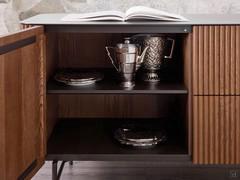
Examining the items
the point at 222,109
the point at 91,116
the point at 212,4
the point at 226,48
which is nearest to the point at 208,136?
the point at 222,109

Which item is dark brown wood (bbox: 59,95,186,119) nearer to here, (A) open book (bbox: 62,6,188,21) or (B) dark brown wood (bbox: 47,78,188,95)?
(B) dark brown wood (bbox: 47,78,188,95)

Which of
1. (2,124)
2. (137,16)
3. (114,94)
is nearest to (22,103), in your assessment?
(2,124)

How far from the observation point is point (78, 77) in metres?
1.34

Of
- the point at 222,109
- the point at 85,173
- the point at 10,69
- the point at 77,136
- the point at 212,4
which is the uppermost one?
the point at 212,4

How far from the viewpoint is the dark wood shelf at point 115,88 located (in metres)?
1.21

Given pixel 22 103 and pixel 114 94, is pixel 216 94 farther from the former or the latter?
pixel 22 103

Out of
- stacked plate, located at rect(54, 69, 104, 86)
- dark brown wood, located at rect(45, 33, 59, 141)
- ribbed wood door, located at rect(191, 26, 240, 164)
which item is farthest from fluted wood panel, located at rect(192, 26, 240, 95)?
dark brown wood, located at rect(45, 33, 59, 141)

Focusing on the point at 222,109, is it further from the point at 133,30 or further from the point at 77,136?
the point at 77,136

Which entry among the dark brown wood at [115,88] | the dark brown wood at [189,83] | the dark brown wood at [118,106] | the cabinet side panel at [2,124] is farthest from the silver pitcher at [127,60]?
the cabinet side panel at [2,124]

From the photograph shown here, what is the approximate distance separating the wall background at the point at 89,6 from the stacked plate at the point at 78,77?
15.0 inches

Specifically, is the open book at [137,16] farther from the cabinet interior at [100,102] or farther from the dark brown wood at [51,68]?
the cabinet interior at [100,102]

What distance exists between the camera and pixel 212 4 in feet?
5.58

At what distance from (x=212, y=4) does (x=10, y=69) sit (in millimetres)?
993

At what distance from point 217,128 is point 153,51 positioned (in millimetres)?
315
